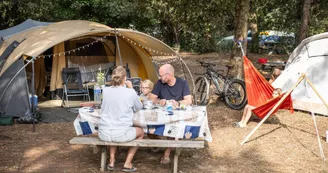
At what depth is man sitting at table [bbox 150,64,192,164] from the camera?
4.20 metres

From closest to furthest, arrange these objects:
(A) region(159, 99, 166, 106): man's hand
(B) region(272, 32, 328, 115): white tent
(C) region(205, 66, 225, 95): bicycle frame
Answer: (A) region(159, 99, 166, 106): man's hand → (B) region(272, 32, 328, 115): white tent → (C) region(205, 66, 225, 95): bicycle frame

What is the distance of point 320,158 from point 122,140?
2398mm

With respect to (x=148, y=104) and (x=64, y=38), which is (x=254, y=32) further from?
(x=148, y=104)

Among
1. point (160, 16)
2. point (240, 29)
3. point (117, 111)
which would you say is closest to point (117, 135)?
point (117, 111)

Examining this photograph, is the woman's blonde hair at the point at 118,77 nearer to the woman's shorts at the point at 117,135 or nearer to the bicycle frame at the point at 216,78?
the woman's shorts at the point at 117,135

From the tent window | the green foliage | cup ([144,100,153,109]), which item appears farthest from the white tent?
the green foliage

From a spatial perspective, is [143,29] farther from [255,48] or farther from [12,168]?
[12,168]

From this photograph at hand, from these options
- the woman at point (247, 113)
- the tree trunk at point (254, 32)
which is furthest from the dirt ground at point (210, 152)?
the tree trunk at point (254, 32)

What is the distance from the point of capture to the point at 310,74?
6.89 meters

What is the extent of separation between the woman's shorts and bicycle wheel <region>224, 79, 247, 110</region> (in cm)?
370

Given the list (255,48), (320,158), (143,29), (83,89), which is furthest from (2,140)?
(143,29)

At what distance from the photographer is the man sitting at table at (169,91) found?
4199 millimetres

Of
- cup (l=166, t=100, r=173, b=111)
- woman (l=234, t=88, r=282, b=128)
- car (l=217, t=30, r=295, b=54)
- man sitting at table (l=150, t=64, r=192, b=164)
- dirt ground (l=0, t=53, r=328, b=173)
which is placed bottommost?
dirt ground (l=0, t=53, r=328, b=173)

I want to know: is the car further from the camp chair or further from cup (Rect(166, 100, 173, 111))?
cup (Rect(166, 100, 173, 111))
